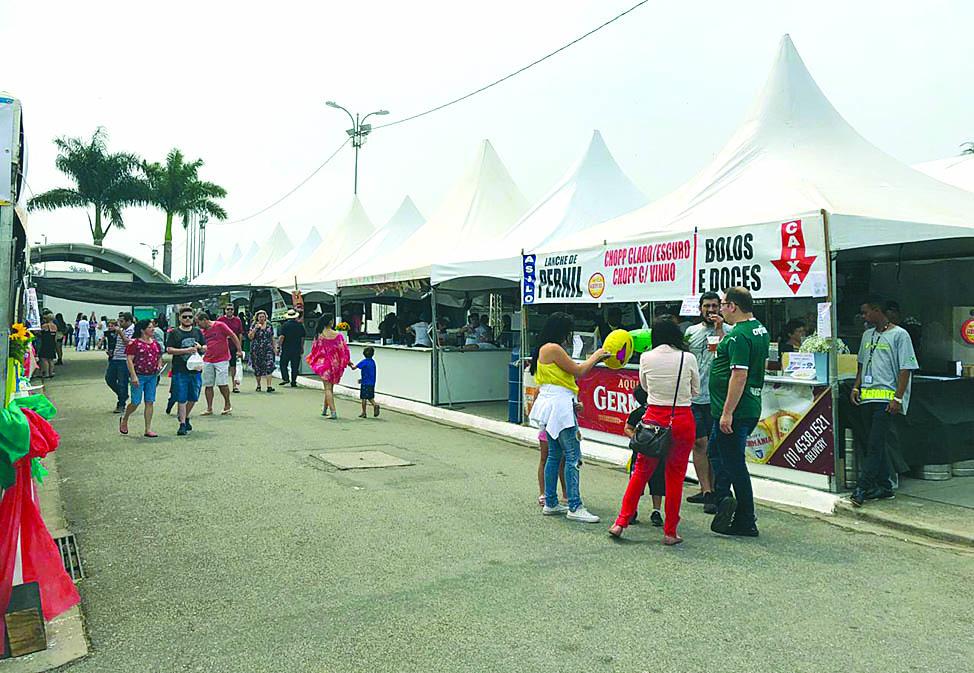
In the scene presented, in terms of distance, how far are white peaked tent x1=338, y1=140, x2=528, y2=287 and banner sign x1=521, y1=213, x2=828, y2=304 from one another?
17.9 feet

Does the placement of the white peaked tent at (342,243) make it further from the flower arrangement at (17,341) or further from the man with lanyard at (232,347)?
the flower arrangement at (17,341)

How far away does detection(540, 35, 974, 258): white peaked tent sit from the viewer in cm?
775

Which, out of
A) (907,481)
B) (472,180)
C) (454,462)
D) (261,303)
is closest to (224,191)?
(261,303)

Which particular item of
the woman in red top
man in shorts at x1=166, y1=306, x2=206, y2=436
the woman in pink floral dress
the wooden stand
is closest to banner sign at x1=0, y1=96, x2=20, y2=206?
the wooden stand

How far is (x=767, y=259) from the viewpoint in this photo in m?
7.93

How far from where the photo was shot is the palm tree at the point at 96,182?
143 ft

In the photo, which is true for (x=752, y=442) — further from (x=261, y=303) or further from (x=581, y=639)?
(x=261, y=303)

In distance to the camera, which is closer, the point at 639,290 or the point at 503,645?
the point at 503,645

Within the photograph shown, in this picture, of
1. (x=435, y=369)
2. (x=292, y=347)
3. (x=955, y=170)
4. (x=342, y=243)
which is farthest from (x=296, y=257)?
(x=955, y=170)

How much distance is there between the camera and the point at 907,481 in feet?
26.6

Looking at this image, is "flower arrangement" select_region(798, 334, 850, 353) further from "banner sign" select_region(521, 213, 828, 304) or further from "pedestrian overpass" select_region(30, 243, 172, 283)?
"pedestrian overpass" select_region(30, 243, 172, 283)

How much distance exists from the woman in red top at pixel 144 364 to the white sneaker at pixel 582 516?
6.88 metres

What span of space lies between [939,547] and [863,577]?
122 cm

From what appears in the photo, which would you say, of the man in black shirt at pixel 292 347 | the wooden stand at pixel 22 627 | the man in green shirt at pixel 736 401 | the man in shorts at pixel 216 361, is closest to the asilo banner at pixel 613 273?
the man in green shirt at pixel 736 401
